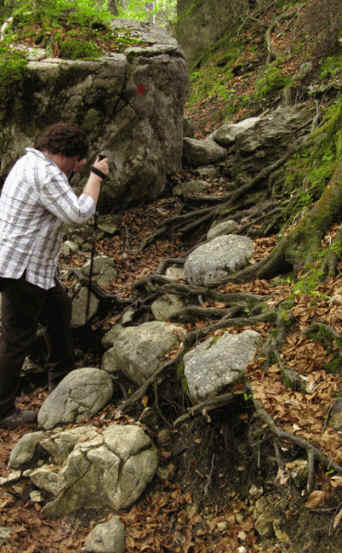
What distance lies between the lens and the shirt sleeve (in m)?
3.50

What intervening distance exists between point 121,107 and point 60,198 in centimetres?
465

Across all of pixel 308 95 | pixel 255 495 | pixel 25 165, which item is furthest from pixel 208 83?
pixel 255 495

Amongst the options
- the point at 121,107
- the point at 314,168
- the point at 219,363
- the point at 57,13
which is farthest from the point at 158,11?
the point at 219,363

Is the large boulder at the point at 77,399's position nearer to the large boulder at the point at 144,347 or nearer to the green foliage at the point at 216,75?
the large boulder at the point at 144,347

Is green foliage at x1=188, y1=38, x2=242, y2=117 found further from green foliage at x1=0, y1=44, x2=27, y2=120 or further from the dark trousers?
the dark trousers

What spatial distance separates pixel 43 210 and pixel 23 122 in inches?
157

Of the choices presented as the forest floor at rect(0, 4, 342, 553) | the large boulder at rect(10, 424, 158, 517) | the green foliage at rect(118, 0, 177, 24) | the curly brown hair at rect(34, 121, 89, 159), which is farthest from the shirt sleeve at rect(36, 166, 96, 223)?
the green foliage at rect(118, 0, 177, 24)

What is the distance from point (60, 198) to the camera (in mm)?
3518

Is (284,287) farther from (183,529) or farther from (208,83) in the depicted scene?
(208,83)

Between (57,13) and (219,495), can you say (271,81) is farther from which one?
(219,495)

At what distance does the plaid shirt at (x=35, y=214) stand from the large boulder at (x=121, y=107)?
12.3 ft

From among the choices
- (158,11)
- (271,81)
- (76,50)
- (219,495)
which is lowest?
(219,495)

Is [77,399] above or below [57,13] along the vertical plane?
below

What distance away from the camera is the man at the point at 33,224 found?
139 inches
